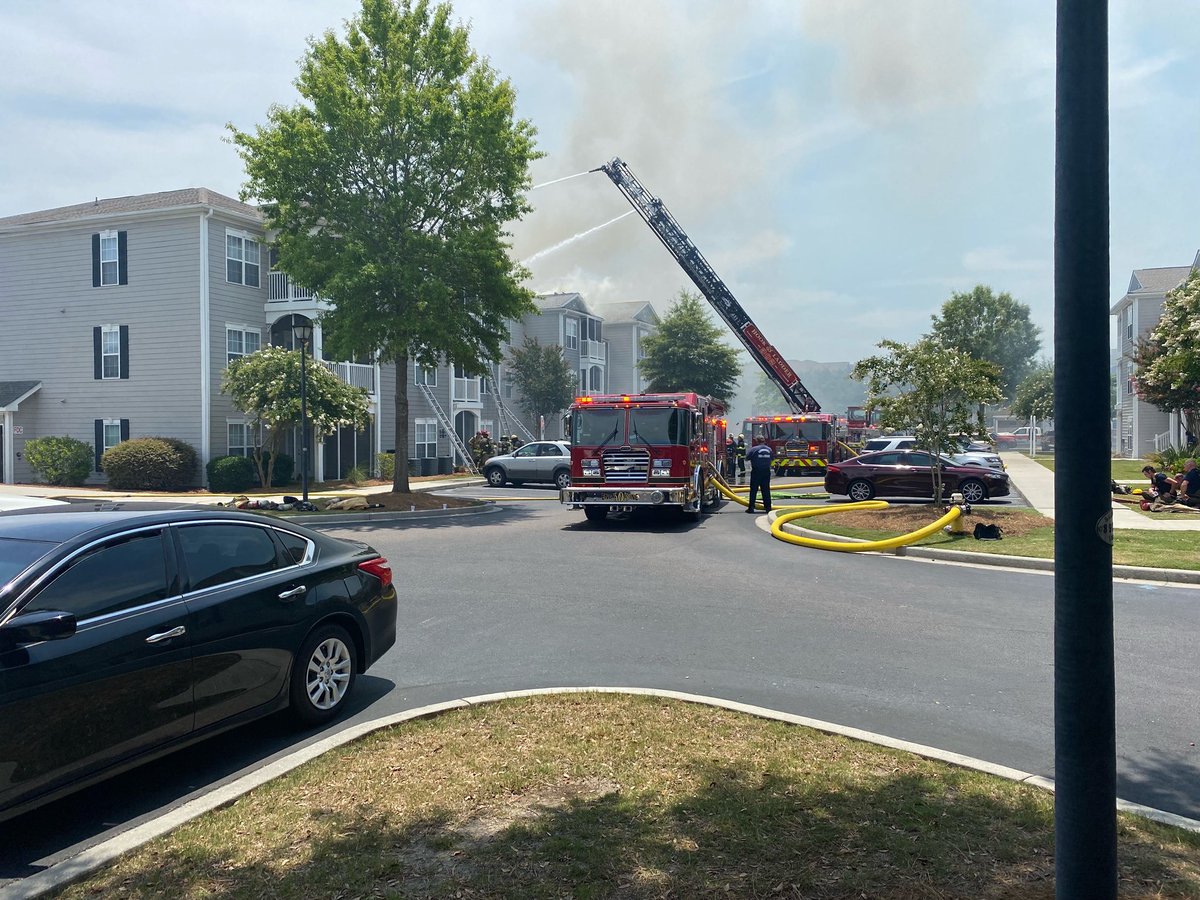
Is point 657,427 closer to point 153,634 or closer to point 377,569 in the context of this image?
point 377,569

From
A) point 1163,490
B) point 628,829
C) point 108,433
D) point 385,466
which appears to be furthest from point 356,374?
point 628,829

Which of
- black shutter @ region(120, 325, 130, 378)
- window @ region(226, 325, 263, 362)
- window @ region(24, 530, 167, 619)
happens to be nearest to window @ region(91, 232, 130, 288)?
black shutter @ region(120, 325, 130, 378)

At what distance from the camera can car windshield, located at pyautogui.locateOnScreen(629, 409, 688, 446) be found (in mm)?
18031

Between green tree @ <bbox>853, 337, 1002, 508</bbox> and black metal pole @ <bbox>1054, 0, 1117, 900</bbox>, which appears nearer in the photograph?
black metal pole @ <bbox>1054, 0, 1117, 900</bbox>

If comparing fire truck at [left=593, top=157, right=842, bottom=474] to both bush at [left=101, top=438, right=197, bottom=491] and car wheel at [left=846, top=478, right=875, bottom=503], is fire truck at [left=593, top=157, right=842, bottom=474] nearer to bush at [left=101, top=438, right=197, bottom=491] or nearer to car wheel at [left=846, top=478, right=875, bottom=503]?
car wheel at [left=846, top=478, right=875, bottom=503]

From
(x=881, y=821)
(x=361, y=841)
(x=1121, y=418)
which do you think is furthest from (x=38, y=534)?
(x=1121, y=418)

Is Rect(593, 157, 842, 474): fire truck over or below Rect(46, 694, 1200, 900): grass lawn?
over

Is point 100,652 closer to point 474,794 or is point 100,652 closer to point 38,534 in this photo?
point 38,534

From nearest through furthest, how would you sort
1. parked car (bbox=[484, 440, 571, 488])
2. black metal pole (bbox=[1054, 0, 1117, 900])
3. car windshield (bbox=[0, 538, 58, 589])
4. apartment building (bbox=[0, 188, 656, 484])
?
1. black metal pole (bbox=[1054, 0, 1117, 900])
2. car windshield (bbox=[0, 538, 58, 589])
3. apartment building (bbox=[0, 188, 656, 484])
4. parked car (bbox=[484, 440, 571, 488])

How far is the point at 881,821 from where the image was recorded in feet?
14.1

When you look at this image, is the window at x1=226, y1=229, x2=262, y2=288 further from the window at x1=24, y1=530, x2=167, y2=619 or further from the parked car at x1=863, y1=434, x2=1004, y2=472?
the window at x1=24, y1=530, x2=167, y2=619

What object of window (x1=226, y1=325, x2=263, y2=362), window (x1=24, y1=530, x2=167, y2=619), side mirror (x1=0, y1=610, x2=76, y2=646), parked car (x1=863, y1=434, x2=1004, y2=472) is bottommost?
side mirror (x1=0, y1=610, x2=76, y2=646)

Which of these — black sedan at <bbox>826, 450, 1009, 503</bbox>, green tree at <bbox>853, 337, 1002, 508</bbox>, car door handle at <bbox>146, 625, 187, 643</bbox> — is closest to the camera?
car door handle at <bbox>146, 625, 187, 643</bbox>

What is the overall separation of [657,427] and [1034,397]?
66.5m
